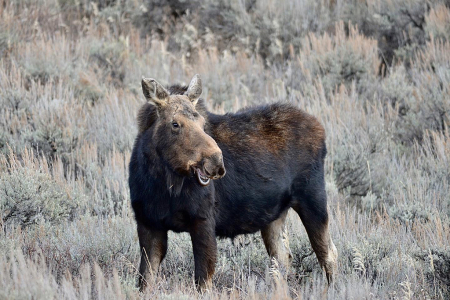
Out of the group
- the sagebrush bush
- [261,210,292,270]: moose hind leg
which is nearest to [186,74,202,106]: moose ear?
[261,210,292,270]: moose hind leg

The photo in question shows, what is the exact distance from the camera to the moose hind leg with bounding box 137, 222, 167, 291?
515cm

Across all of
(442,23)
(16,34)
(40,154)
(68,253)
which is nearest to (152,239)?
(68,253)

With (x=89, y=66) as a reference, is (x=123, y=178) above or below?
below

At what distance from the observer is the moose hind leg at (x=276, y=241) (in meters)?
6.23

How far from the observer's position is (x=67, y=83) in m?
Answer: 9.80

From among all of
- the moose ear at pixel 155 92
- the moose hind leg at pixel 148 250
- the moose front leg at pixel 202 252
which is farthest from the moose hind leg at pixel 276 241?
the moose ear at pixel 155 92

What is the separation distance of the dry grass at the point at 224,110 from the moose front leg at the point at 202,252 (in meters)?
0.24

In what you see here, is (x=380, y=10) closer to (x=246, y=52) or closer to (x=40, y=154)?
(x=246, y=52)

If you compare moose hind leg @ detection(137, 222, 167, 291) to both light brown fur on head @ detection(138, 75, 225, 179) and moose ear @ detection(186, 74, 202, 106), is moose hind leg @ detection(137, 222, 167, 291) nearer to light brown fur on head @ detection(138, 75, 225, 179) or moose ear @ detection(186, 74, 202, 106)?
light brown fur on head @ detection(138, 75, 225, 179)

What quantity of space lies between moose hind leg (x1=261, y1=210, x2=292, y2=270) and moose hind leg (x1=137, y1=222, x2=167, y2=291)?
4.76 ft

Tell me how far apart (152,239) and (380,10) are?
355 inches

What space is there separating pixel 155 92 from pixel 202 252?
4.55 ft

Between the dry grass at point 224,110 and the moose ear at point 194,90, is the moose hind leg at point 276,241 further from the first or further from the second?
the moose ear at point 194,90

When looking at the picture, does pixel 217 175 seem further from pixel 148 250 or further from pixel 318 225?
pixel 318 225
